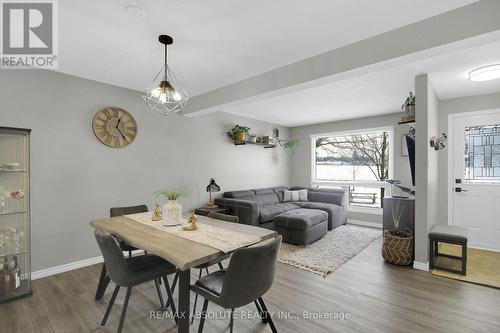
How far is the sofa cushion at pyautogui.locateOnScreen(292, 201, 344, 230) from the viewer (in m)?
4.81

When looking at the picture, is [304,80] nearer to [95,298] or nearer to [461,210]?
[95,298]

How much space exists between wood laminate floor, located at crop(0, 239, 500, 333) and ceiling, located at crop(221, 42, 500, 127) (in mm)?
2453

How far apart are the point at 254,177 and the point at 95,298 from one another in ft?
12.4

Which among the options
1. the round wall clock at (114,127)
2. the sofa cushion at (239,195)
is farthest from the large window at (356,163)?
the round wall clock at (114,127)

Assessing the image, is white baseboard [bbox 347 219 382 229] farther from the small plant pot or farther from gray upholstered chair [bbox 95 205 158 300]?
gray upholstered chair [bbox 95 205 158 300]

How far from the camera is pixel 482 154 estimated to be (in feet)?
12.6

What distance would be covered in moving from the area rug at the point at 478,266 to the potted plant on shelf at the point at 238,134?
3625mm

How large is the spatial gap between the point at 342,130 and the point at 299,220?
114 inches

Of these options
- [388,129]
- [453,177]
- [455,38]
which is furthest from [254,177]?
[455,38]

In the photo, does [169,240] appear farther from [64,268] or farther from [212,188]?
[212,188]

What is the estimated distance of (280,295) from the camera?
2.44 m

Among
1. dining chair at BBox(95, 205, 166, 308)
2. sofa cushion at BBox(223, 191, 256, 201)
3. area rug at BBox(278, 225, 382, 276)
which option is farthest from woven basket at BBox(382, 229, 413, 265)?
dining chair at BBox(95, 205, 166, 308)

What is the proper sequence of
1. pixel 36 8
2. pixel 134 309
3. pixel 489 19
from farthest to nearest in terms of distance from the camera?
pixel 134 309 < pixel 36 8 < pixel 489 19

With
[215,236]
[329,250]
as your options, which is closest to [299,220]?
[329,250]
